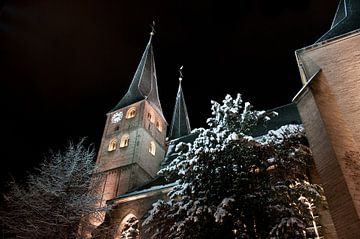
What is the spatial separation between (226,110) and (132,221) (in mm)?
10398

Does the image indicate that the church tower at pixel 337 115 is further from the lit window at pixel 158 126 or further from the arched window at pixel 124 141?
the lit window at pixel 158 126

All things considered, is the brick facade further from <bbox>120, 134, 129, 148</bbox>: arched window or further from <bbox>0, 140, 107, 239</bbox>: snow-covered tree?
<bbox>120, 134, 129, 148</bbox>: arched window

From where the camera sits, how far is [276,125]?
1992cm

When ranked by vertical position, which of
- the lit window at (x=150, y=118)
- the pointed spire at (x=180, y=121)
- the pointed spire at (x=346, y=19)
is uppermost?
the pointed spire at (x=180, y=121)

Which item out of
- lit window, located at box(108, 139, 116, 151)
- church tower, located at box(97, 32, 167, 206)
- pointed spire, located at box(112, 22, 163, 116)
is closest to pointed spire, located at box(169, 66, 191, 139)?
church tower, located at box(97, 32, 167, 206)

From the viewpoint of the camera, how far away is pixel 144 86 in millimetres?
30297

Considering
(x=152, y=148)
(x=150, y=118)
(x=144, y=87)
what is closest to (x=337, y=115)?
(x=152, y=148)

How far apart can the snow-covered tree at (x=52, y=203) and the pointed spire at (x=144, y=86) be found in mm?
13099

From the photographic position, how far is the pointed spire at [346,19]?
39.0 feet

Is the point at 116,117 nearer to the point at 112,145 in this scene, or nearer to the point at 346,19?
the point at 112,145

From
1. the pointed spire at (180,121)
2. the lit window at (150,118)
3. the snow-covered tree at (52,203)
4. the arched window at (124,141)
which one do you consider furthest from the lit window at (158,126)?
the snow-covered tree at (52,203)

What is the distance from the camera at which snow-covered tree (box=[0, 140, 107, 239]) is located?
46.8 ft

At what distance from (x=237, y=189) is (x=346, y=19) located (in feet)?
28.8

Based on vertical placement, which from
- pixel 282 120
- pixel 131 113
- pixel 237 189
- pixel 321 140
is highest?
pixel 131 113
